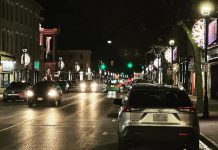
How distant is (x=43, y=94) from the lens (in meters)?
33.8

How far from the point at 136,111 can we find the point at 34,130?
24.1 feet

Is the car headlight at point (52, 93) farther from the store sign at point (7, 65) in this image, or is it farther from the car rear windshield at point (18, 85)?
the store sign at point (7, 65)

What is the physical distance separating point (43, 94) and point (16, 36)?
1243 inches

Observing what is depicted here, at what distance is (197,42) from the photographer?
26219 mm

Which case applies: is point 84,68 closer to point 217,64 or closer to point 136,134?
point 217,64

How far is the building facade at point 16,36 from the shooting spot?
190ft

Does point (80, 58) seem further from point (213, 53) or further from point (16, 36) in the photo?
point (213, 53)

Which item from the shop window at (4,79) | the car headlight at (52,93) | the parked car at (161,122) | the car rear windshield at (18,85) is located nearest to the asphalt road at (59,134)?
the parked car at (161,122)

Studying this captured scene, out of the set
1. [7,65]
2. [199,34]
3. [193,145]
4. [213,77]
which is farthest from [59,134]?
[7,65]

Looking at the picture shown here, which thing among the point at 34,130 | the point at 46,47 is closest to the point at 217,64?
the point at 34,130

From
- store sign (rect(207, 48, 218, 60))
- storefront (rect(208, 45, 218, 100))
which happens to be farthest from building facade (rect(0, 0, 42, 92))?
store sign (rect(207, 48, 218, 60))

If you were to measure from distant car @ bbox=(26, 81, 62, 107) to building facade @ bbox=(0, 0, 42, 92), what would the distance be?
2190 centimetres

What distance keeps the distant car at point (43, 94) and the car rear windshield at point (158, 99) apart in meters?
21.9

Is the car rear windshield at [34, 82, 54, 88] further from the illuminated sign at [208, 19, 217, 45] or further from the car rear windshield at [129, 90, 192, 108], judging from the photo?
the car rear windshield at [129, 90, 192, 108]
